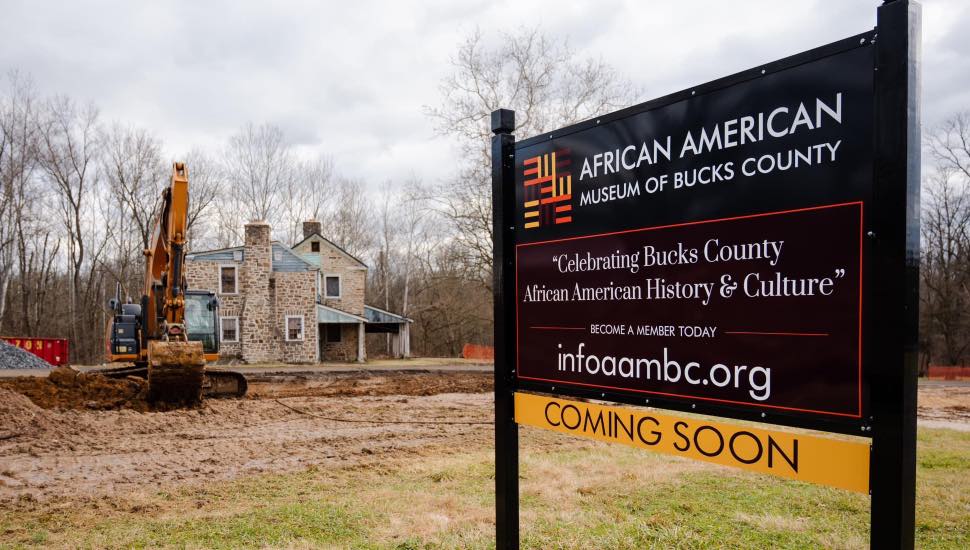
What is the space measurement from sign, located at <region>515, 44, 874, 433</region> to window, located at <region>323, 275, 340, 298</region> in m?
35.6

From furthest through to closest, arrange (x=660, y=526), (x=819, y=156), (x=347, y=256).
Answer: (x=347, y=256), (x=660, y=526), (x=819, y=156)

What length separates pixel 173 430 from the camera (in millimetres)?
11641

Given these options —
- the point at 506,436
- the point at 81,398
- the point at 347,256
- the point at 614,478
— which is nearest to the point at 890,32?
the point at 506,436

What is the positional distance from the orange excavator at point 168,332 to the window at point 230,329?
14507mm

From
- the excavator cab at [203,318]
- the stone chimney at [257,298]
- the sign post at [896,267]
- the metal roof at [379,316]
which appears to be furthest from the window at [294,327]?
the sign post at [896,267]

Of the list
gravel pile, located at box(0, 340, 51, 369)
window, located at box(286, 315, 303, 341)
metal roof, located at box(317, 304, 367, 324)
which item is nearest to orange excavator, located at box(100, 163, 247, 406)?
gravel pile, located at box(0, 340, 51, 369)

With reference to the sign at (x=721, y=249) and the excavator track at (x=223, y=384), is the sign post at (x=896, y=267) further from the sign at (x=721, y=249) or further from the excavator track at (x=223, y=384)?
the excavator track at (x=223, y=384)

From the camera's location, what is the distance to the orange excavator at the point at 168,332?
1358 cm

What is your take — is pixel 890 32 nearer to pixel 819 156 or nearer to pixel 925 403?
pixel 819 156

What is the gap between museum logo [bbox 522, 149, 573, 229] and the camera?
148 inches

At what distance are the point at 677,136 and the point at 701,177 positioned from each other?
25 cm

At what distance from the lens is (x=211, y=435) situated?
11.1 meters

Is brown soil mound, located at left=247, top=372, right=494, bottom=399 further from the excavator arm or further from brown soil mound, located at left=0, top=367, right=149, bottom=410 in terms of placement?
the excavator arm

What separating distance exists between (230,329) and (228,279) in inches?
97.7
